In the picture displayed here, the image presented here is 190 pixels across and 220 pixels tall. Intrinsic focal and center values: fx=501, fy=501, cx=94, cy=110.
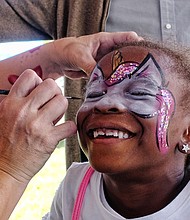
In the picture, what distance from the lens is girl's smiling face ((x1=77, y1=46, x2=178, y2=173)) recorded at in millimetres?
865

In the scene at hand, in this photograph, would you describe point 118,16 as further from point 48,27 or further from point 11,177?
point 11,177

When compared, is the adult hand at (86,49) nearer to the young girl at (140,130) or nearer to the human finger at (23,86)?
the young girl at (140,130)

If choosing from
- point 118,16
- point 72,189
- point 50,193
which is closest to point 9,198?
point 72,189

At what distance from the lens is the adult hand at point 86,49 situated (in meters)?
1.07

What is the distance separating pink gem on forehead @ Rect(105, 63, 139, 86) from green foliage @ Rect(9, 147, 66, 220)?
119cm

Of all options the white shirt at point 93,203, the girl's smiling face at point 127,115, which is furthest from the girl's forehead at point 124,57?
the white shirt at point 93,203

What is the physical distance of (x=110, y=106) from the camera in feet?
2.88

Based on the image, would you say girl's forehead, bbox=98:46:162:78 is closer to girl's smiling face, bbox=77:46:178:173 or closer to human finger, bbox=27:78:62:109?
girl's smiling face, bbox=77:46:178:173

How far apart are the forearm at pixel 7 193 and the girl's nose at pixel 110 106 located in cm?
19

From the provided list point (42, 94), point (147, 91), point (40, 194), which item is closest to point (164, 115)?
point (147, 91)

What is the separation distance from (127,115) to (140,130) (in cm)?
3

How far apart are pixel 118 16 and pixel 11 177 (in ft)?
2.02

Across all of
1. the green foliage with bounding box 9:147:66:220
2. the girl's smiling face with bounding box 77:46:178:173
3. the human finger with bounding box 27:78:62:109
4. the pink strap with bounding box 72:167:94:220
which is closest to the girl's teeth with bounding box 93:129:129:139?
the girl's smiling face with bounding box 77:46:178:173

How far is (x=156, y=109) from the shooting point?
888 millimetres
